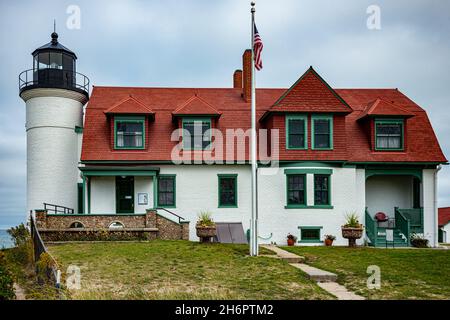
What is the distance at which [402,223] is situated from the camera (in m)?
23.9

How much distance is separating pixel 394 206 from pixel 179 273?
15931mm

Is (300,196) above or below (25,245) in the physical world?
above

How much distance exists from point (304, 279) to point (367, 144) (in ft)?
45.6

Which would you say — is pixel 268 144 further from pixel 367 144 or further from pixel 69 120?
pixel 69 120

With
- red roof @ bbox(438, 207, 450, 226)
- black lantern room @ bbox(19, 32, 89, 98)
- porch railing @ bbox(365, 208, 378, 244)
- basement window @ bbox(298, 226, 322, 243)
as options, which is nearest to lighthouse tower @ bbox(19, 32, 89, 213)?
black lantern room @ bbox(19, 32, 89, 98)

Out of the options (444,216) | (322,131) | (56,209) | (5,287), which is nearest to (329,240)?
(322,131)

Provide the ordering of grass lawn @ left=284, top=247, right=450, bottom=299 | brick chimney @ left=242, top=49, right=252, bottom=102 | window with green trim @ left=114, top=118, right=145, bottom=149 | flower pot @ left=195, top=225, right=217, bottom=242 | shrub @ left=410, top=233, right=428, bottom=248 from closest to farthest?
grass lawn @ left=284, top=247, right=450, bottom=299 < flower pot @ left=195, top=225, right=217, bottom=242 < shrub @ left=410, top=233, right=428, bottom=248 < window with green trim @ left=114, top=118, right=145, bottom=149 < brick chimney @ left=242, top=49, right=252, bottom=102

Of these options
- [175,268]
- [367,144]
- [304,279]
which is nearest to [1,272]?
[175,268]

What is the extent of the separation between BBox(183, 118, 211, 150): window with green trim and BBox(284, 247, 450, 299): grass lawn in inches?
298

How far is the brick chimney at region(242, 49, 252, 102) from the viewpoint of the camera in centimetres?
2723

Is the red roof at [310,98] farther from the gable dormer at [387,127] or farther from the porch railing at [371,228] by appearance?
the porch railing at [371,228]

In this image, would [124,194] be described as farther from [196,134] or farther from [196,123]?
[196,123]

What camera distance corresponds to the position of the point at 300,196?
2386cm

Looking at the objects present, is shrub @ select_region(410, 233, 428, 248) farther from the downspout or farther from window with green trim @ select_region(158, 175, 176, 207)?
window with green trim @ select_region(158, 175, 176, 207)
